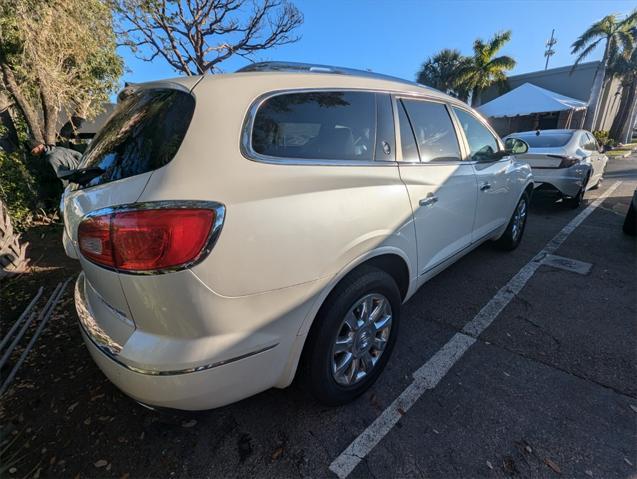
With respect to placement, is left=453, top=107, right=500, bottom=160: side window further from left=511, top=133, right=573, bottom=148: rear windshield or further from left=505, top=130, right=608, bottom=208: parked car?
left=511, top=133, right=573, bottom=148: rear windshield

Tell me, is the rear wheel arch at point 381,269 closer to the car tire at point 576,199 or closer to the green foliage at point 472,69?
the car tire at point 576,199

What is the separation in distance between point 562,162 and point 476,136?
404 cm

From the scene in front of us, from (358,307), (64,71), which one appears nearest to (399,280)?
(358,307)

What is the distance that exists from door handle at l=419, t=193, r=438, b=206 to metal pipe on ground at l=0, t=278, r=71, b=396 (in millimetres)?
3066

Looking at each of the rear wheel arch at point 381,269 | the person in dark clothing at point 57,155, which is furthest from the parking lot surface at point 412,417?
the person in dark clothing at point 57,155

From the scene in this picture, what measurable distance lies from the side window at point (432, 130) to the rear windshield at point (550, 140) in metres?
5.10

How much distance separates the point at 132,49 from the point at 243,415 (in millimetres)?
15266

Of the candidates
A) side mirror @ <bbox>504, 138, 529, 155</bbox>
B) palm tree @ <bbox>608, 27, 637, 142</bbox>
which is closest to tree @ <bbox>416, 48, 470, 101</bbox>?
palm tree @ <bbox>608, 27, 637, 142</bbox>

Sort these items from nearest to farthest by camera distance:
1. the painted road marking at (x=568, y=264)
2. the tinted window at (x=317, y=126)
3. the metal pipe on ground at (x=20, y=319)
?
the tinted window at (x=317, y=126), the metal pipe on ground at (x=20, y=319), the painted road marking at (x=568, y=264)

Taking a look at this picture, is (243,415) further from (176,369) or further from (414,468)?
(414,468)

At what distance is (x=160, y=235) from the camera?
4.08 ft

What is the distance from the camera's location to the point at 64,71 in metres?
6.99

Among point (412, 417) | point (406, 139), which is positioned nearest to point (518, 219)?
point (406, 139)

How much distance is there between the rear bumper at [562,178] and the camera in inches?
240
